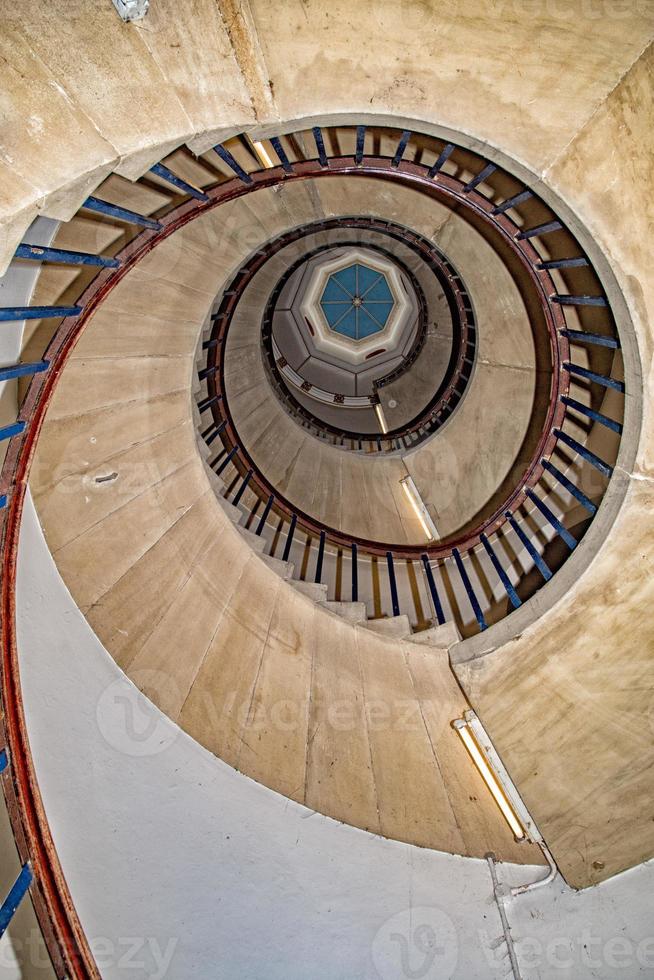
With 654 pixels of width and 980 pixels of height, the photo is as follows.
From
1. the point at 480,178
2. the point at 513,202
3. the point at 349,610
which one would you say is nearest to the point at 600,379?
the point at 513,202

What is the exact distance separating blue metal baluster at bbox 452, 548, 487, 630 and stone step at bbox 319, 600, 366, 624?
36.3 inches

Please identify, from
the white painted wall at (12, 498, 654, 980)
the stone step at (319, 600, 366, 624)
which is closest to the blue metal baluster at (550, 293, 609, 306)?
the stone step at (319, 600, 366, 624)

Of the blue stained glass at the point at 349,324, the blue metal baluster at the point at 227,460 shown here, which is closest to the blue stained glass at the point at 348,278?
the blue stained glass at the point at 349,324

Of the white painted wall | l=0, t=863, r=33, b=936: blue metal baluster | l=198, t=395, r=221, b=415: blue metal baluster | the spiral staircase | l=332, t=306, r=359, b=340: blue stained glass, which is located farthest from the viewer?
l=332, t=306, r=359, b=340: blue stained glass

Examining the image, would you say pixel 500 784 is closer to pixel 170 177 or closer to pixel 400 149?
pixel 400 149

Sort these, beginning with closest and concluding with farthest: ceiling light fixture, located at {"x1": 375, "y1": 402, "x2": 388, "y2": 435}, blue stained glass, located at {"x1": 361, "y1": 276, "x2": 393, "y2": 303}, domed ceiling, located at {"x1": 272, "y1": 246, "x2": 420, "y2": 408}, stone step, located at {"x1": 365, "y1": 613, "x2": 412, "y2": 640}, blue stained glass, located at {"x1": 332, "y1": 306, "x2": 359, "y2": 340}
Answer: stone step, located at {"x1": 365, "y1": 613, "x2": 412, "y2": 640} → ceiling light fixture, located at {"x1": 375, "y1": 402, "x2": 388, "y2": 435} → domed ceiling, located at {"x1": 272, "y1": 246, "x2": 420, "y2": 408} → blue stained glass, located at {"x1": 361, "y1": 276, "x2": 393, "y2": 303} → blue stained glass, located at {"x1": 332, "y1": 306, "x2": 359, "y2": 340}

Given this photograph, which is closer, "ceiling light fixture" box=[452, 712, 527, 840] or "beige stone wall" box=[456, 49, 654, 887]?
"beige stone wall" box=[456, 49, 654, 887]

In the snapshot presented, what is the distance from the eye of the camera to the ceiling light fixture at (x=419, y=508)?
7082 millimetres

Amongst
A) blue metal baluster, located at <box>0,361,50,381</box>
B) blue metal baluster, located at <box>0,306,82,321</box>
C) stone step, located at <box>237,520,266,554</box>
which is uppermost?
blue metal baluster, located at <box>0,306,82,321</box>

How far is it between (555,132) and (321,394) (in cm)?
849

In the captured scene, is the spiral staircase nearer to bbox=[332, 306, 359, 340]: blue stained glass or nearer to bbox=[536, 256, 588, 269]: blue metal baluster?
bbox=[536, 256, 588, 269]: blue metal baluster

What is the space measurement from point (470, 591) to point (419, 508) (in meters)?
2.90

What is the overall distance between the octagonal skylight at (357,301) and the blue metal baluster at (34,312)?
34.7ft

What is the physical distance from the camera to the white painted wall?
10.4 ft
